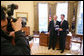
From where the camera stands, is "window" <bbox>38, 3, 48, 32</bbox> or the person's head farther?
"window" <bbox>38, 3, 48, 32</bbox>

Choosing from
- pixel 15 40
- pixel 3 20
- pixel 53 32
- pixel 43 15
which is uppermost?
pixel 43 15

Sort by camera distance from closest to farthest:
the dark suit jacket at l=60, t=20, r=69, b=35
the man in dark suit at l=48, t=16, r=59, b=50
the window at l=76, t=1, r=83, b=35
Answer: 1. the dark suit jacket at l=60, t=20, r=69, b=35
2. the man in dark suit at l=48, t=16, r=59, b=50
3. the window at l=76, t=1, r=83, b=35

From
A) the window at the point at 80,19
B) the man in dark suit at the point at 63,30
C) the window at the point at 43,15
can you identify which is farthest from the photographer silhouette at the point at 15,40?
the window at the point at 43,15

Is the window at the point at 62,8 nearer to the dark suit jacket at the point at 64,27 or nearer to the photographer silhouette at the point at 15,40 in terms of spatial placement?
the dark suit jacket at the point at 64,27

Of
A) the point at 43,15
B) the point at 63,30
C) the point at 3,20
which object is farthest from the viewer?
the point at 43,15

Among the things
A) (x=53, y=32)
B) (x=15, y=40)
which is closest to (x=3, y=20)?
A: (x=15, y=40)

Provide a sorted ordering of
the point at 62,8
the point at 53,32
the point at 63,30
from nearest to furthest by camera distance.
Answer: the point at 63,30
the point at 53,32
the point at 62,8

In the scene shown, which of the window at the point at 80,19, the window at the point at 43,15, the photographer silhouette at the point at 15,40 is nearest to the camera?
the photographer silhouette at the point at 15,40

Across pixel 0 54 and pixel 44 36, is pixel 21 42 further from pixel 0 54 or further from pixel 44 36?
pixel 44 36

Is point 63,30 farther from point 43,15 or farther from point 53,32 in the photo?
point 43,15

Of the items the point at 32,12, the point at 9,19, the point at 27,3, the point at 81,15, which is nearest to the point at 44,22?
the point at 32,12

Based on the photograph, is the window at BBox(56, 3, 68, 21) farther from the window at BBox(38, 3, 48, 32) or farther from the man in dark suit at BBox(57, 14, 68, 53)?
the man in dark suit at BBox(57, 14, 68, 53)

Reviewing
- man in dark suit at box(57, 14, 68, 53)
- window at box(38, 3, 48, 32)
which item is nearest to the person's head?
man in dark suit at box(57, 14, 68, 53)

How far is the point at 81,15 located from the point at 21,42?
5.06 metres
